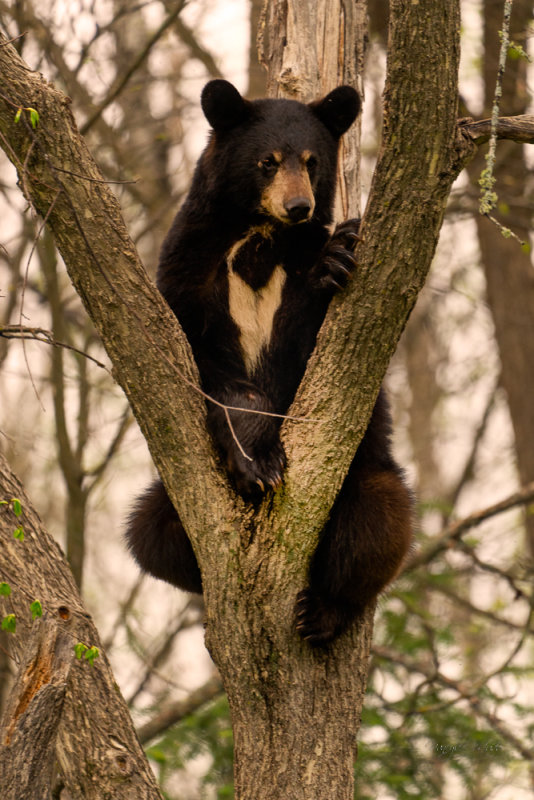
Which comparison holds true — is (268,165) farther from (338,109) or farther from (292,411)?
(292,411)

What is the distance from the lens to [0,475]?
3873 mm

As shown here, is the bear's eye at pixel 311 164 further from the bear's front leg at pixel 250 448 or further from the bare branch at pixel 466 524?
the bare branch at pixel 466 524

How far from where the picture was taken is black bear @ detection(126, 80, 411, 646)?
435cm

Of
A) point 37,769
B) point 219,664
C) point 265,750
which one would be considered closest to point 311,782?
point 265,750

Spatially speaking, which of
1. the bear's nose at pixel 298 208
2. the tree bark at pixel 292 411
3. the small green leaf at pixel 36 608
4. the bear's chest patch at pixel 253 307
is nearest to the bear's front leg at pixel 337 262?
the tree bark at pixel 292 411

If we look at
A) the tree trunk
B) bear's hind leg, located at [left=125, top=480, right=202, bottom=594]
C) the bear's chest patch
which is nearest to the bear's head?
the bear's chest patch

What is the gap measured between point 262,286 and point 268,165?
2.02 ft

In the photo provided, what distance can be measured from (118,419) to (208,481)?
13.3 ft

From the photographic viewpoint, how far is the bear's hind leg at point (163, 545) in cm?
457

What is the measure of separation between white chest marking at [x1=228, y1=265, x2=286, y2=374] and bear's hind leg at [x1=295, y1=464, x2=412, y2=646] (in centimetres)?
82

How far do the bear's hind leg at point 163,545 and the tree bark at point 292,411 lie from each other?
0.91m

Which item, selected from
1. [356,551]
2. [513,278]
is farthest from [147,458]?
[356,551]

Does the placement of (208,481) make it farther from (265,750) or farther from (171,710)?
(171,710)

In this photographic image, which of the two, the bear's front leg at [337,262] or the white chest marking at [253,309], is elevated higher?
the white chest marking at [253,309]
